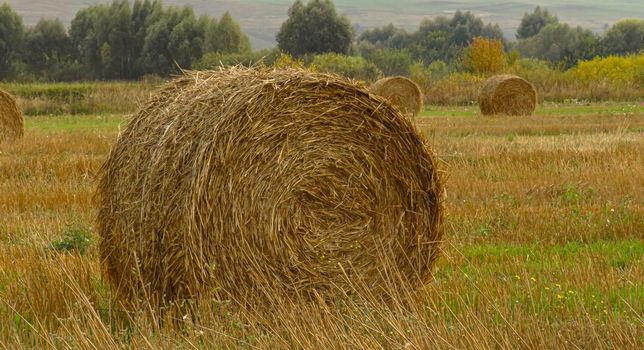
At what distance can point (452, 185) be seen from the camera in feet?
43.3

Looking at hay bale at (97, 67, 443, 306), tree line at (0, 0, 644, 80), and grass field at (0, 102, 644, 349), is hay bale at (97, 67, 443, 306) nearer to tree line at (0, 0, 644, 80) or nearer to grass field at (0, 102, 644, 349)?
grass field at (0, 102, 644, 349)

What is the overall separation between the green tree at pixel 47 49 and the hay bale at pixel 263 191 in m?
71.4

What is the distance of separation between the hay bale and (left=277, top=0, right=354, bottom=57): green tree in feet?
223

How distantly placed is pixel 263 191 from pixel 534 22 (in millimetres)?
154420

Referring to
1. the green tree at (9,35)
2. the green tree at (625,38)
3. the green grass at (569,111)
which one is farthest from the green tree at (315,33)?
the green grass at (569,111)

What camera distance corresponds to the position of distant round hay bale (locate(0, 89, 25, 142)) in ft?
69.8

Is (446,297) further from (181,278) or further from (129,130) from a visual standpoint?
(129,130)

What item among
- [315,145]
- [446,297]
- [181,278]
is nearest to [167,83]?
[315,145]

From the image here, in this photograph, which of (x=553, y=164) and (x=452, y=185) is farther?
(x=553, y=164)

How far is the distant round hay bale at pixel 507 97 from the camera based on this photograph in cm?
3077

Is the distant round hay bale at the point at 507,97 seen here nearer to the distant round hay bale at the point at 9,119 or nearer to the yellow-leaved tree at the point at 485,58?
the distant round hay bale at the point at 9,119

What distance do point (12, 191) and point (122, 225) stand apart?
635 cm

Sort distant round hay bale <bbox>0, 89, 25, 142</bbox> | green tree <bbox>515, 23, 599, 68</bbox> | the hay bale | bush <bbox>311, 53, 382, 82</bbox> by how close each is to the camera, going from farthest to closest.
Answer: green tree <bbox>515, 23, 599, 68</bbox> < bush <bbox>311, 53, 382, 82</bbox> < distant round hay bale <bbox>0, 89, 25, 142</bbox> < the hay bale

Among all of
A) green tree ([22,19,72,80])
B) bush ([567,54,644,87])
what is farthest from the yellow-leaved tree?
green tree ([22,19,72,80])
